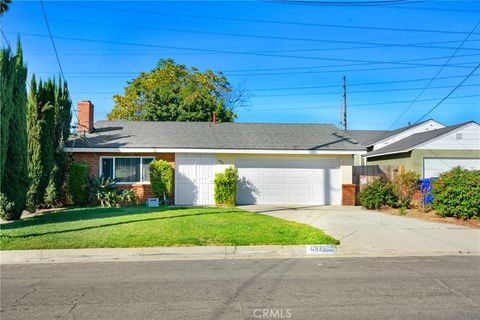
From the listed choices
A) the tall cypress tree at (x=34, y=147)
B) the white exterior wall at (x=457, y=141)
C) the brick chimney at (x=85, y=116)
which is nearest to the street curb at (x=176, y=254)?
the tall cypress tree at (x=34, y=147)

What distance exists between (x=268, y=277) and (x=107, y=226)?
19.0ft

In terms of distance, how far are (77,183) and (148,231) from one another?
807 centimetres

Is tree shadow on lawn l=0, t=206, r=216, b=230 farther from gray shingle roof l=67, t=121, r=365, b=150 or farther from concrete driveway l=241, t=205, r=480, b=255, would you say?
concrete driveway l=241, t=205, r=480, b=255

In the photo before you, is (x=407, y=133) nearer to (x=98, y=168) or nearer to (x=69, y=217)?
(x=98, y=168)

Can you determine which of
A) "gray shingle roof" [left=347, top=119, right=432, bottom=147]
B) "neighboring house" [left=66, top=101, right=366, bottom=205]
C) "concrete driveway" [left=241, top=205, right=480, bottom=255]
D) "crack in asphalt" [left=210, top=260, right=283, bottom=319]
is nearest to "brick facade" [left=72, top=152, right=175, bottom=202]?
"neighboring house" [left=66, top=101, right=366, bottom=205]

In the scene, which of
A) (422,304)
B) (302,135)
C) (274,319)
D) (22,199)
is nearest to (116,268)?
(274,319)

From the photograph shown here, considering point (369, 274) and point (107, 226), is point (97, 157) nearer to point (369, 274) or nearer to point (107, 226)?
point (107, 226)

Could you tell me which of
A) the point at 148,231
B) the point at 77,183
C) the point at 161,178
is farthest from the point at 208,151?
the point at 148,231

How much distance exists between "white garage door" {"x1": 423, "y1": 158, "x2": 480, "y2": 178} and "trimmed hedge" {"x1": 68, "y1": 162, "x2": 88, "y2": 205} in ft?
57.1

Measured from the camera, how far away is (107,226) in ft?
36.3

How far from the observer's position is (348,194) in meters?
19.5

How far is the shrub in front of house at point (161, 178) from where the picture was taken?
17.8 meters

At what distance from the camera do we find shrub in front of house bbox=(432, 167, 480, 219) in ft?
45.3

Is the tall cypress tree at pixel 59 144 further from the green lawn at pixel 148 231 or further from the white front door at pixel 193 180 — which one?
the white front door at pixel 193 180
